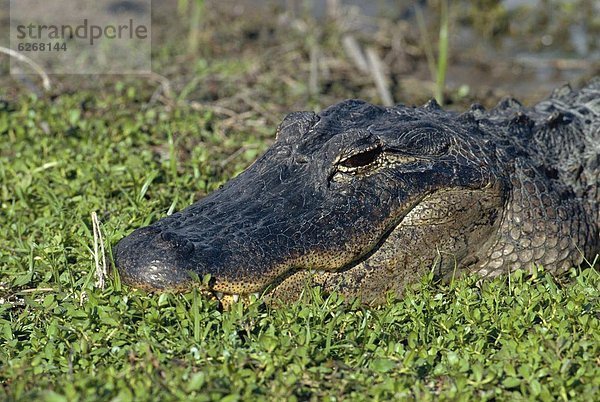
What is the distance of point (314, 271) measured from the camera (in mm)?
3924

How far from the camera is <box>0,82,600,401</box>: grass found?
314cm

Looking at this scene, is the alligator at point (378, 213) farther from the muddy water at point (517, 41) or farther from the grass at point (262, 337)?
the muddy water at point (517, 41)

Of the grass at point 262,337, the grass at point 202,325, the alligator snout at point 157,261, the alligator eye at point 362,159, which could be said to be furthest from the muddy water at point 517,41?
the alligator snout at point 157,261

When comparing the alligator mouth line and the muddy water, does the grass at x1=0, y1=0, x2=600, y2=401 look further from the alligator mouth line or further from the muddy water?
the muddy water

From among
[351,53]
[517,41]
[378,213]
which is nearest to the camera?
[378,213]

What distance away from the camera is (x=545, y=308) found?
3820 millimetres

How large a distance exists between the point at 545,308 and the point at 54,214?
274 centimetres

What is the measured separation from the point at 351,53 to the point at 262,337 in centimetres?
574

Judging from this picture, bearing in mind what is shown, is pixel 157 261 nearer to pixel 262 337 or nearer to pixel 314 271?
pixel 262 337

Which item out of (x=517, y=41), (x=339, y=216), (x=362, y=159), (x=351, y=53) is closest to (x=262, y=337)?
(x=339, y=216)

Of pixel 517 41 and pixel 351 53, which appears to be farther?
pixel 517 41

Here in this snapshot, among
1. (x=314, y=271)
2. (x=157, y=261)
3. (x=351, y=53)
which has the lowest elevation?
(x=314, y=271)

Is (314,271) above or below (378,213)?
below

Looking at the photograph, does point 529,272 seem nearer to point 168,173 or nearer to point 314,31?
point 168,173
